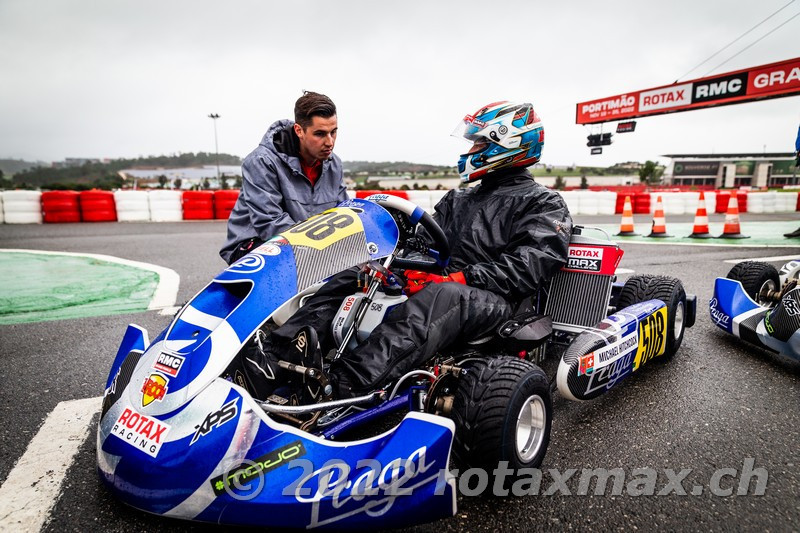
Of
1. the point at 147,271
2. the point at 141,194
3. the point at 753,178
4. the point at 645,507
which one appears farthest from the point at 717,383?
the point at 753,178

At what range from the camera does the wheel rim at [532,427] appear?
191cm

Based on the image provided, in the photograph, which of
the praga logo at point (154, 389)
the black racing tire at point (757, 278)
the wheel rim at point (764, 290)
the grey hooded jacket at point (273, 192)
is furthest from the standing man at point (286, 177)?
the wheel rim at point (764, 290)

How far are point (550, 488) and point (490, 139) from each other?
1790mm

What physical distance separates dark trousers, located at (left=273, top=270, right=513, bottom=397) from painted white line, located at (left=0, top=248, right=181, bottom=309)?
8.27 feet

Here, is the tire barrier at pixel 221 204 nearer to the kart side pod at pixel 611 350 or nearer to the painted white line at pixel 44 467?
the painted white line at pixel 44 467

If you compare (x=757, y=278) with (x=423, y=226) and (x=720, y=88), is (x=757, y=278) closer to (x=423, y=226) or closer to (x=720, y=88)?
(x=423, y=226)

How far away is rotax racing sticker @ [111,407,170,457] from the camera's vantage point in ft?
4.87

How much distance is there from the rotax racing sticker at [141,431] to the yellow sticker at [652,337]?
223 centimetres

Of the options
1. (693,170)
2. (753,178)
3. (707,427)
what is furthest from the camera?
(693,170)

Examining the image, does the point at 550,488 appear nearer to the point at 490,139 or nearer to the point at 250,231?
the point at 490,139

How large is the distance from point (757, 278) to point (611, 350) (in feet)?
6.52

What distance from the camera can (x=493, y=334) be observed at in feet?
7.58

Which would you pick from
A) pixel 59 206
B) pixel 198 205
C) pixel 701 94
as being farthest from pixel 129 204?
pixel 701 94

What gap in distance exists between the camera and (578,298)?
112 inches
